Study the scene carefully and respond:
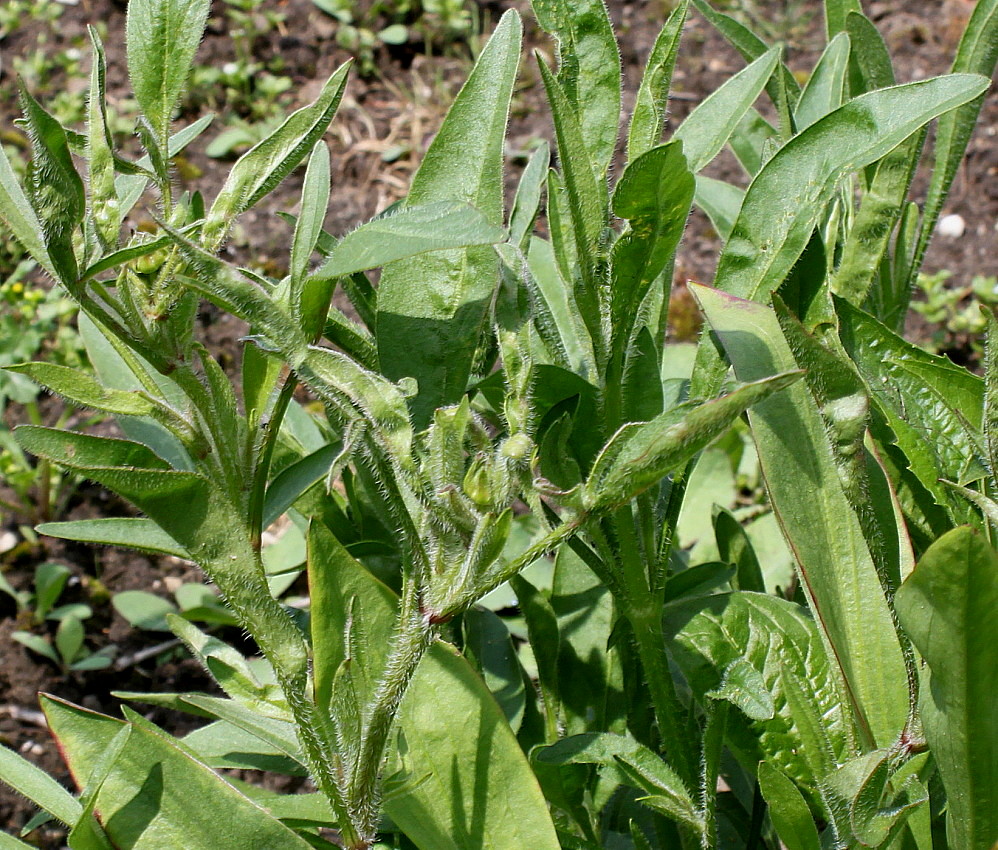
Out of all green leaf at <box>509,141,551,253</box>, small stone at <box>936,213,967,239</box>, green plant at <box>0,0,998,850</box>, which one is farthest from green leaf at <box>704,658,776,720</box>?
small stone at <box>936,213,967,239</box>

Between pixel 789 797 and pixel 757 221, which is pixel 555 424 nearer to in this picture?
pixel 757 221

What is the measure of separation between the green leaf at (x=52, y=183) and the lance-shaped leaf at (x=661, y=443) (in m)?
0.47

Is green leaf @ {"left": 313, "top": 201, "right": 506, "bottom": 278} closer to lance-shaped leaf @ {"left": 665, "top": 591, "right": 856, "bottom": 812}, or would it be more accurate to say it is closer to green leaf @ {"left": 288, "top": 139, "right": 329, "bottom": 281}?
green leaf @ {"left": 288, "top": 139, "right": 329, "bottom": 281}

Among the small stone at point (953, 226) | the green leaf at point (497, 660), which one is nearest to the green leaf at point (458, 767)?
the green leaf at point (497, 660)

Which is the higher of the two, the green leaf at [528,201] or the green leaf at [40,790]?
the green leaf at [528,201]

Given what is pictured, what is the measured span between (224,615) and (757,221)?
4.17ft

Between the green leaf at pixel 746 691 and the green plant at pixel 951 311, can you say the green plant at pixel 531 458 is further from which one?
the green plant at pixel 951 311

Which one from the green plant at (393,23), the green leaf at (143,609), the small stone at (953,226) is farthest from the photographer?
the green plant at (393,23)

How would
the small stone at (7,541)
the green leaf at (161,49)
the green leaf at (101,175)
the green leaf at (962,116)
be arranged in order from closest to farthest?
the green leaf at (101,175), the green leaf at (161,49), the green leaf at (962,116), the small stone at (7,541)

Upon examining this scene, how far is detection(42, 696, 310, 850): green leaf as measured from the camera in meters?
1.01

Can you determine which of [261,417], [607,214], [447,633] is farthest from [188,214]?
[447,633]

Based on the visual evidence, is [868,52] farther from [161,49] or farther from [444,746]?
[444,746]

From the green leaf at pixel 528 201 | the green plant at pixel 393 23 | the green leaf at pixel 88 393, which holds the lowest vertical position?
the green leaf at pixel 88 393

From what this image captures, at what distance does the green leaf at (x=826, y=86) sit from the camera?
52.7 inches
